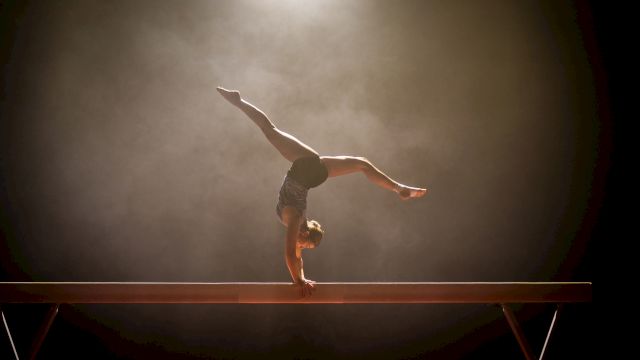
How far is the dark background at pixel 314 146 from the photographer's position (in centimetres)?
462

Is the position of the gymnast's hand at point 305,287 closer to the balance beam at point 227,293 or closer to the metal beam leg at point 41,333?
the balance beam at point 227,293

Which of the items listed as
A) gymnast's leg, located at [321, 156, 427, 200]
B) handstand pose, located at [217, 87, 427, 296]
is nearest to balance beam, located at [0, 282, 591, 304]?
handstand pose, located at [217, 87, 427, 296]

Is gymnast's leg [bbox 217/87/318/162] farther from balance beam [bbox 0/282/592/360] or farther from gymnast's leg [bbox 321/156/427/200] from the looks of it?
balance beam [bbox 0/282/592/360]

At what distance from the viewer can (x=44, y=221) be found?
182 inches

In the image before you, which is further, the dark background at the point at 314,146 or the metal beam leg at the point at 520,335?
the dark background at the point at 314,146

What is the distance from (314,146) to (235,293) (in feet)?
8.94

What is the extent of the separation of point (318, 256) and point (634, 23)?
4443mm

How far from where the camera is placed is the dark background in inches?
182

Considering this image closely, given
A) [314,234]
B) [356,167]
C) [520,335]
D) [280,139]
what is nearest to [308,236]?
[314,234]

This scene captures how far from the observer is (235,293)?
263 centimetres

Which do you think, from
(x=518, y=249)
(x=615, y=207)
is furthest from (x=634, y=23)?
(x=518, y=249)

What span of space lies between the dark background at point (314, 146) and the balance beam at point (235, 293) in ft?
6.89

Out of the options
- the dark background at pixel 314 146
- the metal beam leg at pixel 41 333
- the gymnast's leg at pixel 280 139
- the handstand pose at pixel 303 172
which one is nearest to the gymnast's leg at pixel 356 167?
the handstand pose at pixel 303 172

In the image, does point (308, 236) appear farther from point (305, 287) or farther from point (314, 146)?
point (314, 146)
